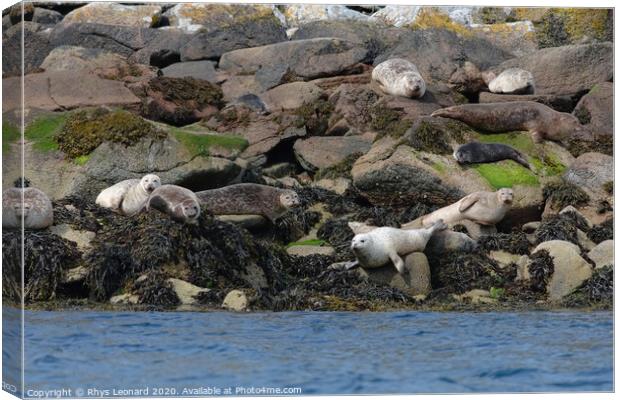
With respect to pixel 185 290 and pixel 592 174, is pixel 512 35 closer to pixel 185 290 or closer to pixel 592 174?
pixel 592 174

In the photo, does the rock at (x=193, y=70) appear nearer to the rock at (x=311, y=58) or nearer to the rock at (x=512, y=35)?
the rock at (x=311, y=58)

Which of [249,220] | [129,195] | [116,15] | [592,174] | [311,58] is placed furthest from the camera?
[116,15]

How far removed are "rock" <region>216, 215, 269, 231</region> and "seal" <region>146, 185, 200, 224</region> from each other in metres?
0.99

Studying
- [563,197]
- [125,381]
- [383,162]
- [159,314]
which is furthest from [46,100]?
[125,381]

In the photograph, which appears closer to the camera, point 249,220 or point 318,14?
point 249,220

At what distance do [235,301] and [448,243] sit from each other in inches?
120

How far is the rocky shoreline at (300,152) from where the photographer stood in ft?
40.6

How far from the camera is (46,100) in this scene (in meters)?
16.2

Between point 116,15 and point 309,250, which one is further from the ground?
point 116,15

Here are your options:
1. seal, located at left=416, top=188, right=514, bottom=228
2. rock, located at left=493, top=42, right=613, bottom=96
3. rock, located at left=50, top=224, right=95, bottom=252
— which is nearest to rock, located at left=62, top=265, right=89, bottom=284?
rock, located at left=50, top=224, right=95, bottom=252

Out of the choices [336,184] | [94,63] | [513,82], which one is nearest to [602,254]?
[336,184]

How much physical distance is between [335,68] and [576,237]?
20.8 feet

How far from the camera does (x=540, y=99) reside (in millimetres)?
17797

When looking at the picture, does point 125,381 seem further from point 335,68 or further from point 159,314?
point 335,68
